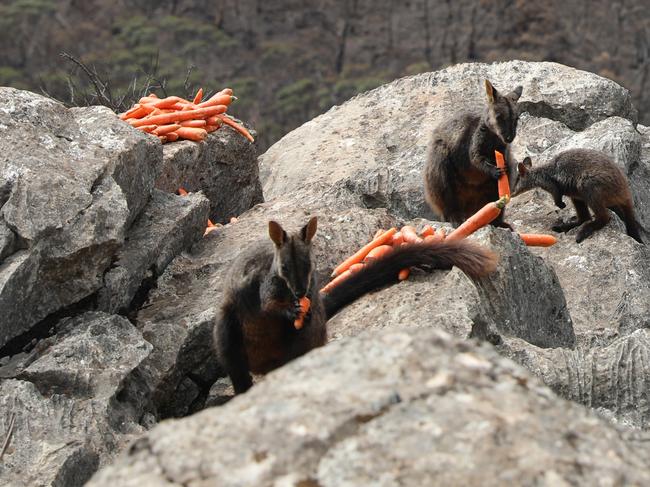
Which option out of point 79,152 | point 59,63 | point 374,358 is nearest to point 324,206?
point 79,152

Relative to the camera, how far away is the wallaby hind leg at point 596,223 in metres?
11.5

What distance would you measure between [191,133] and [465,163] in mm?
2647

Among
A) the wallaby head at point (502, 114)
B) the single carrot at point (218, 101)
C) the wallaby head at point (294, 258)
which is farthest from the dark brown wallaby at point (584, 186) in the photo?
the wallaby head at point (294, 258)

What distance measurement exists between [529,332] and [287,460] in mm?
5737

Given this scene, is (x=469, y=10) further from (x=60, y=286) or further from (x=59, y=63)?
(x=60, y=286)

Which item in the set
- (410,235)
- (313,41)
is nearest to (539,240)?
(410,235)

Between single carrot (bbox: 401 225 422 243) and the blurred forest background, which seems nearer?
single carrot (bbox: 401 225 422 243)

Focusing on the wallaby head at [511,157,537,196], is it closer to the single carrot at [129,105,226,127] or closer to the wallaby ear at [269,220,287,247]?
the single carrot at [129,105,226,127]

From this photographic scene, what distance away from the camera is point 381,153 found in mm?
14133

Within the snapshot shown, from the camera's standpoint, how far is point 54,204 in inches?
318

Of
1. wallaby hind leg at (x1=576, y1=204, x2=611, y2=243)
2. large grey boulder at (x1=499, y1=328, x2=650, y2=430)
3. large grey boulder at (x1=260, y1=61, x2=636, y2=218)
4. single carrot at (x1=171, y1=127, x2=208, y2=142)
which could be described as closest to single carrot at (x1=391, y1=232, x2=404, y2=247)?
large grey boulder at (x1=499, y1=328, x2=650, y2=430)

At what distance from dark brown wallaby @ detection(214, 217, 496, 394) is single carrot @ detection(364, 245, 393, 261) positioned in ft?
1.22

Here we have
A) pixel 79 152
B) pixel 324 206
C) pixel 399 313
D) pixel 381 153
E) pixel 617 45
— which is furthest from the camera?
pixel 617 45

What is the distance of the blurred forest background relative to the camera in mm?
42969
